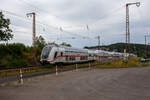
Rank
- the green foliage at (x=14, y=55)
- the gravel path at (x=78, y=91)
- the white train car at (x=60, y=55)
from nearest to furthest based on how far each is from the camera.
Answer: the gravel path at (x=78, y=91), the white train car at (x=60, y=55), the green foliage at (x=14, y=55)

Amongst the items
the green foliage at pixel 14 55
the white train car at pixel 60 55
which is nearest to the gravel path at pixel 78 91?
the white train car at pixel 60 55

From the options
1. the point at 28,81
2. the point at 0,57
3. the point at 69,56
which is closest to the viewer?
the point at 28,81

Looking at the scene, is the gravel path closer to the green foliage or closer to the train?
the train

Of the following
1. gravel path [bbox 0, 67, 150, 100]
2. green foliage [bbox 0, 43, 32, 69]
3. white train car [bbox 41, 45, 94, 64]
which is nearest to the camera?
gravel path [bbox 0, 67, 150, 100]

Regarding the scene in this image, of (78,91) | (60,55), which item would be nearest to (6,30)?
(60,55)

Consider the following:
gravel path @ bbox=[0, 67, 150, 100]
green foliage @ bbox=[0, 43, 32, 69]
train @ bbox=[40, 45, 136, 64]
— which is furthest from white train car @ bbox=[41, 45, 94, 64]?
gravel path @ bbox=[0, 67, 150, 100]

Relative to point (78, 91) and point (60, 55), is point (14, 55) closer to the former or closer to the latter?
point (60, 55)

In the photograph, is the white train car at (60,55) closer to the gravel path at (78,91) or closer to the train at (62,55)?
the train at (62,55)

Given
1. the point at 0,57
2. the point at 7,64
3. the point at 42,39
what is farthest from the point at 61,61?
the point at 42,39

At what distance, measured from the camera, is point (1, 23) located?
2733 cm

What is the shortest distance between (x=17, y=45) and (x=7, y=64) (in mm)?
8547

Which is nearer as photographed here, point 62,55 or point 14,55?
point 62,55

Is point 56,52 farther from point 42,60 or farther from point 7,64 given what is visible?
point 7,64

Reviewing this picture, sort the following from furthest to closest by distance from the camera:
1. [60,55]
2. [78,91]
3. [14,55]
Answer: [14,55] → [60,55] → [78,91]
